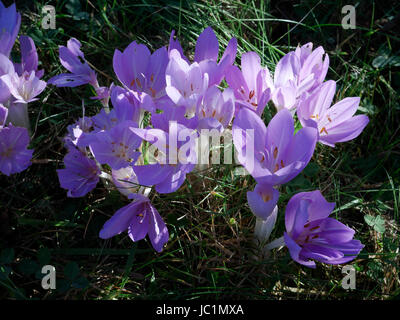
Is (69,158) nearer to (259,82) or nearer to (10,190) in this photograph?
(10,190)

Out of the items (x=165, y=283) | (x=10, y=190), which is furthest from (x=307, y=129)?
(x=10, y=190)

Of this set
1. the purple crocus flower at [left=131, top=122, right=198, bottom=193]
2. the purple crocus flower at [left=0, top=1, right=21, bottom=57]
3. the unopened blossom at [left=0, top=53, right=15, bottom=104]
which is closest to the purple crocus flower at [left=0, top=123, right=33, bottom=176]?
the unopened blossom at [left=0, top=53, right=15, bottom=104]

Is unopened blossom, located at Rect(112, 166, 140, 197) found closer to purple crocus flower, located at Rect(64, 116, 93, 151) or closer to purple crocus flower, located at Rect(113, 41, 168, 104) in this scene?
purple crocus flower, located at Rect(64, 116, 93, 151)

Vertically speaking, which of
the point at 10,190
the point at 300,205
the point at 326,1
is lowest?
the point at 10,190

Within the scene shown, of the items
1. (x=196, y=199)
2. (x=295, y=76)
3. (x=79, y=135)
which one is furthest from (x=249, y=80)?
(x=79, y=135)

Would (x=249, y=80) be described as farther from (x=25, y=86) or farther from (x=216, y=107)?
(x=25, y=86)

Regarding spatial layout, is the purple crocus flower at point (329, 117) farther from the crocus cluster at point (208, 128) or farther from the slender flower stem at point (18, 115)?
the slender flower stem at point (18, 115)

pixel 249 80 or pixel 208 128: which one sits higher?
pixel 249 80
